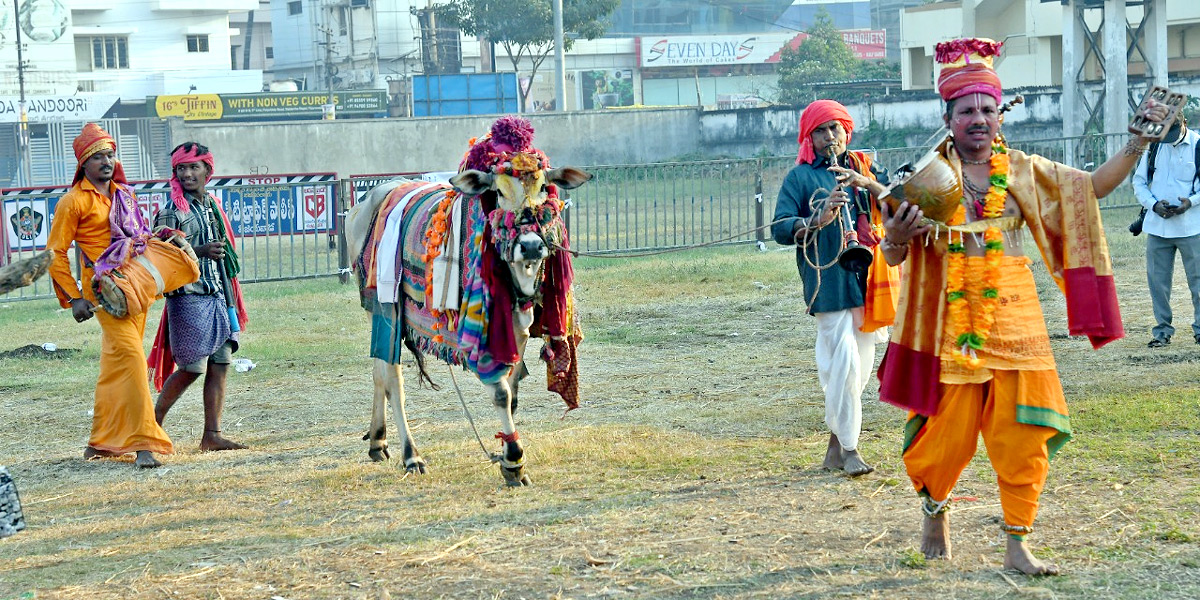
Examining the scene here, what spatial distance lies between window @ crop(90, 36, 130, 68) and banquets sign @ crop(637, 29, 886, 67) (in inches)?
1036

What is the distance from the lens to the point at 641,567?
5.47 meters

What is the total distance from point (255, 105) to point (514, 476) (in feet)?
151

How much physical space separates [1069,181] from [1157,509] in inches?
67.7

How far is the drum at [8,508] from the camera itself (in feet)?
13.7

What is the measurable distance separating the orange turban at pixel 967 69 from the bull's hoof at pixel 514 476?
3.00m

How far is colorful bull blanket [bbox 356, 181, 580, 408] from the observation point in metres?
6.95

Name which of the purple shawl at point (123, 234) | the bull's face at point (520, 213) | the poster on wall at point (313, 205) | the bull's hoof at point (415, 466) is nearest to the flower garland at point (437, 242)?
the bull's face at point (520, 213)

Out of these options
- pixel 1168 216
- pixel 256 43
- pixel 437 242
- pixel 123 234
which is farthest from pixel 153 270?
pixel 256 43

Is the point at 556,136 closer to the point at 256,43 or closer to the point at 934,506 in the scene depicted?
the point at 256,43

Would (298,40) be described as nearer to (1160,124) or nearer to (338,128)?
(338,128)

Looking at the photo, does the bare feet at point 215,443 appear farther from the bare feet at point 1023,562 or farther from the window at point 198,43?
the window at point 198,43

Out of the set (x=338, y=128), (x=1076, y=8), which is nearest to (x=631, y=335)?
(x=1076, y=8)

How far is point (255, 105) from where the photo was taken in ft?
166

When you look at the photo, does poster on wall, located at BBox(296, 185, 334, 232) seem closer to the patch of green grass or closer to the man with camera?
the man with camera
